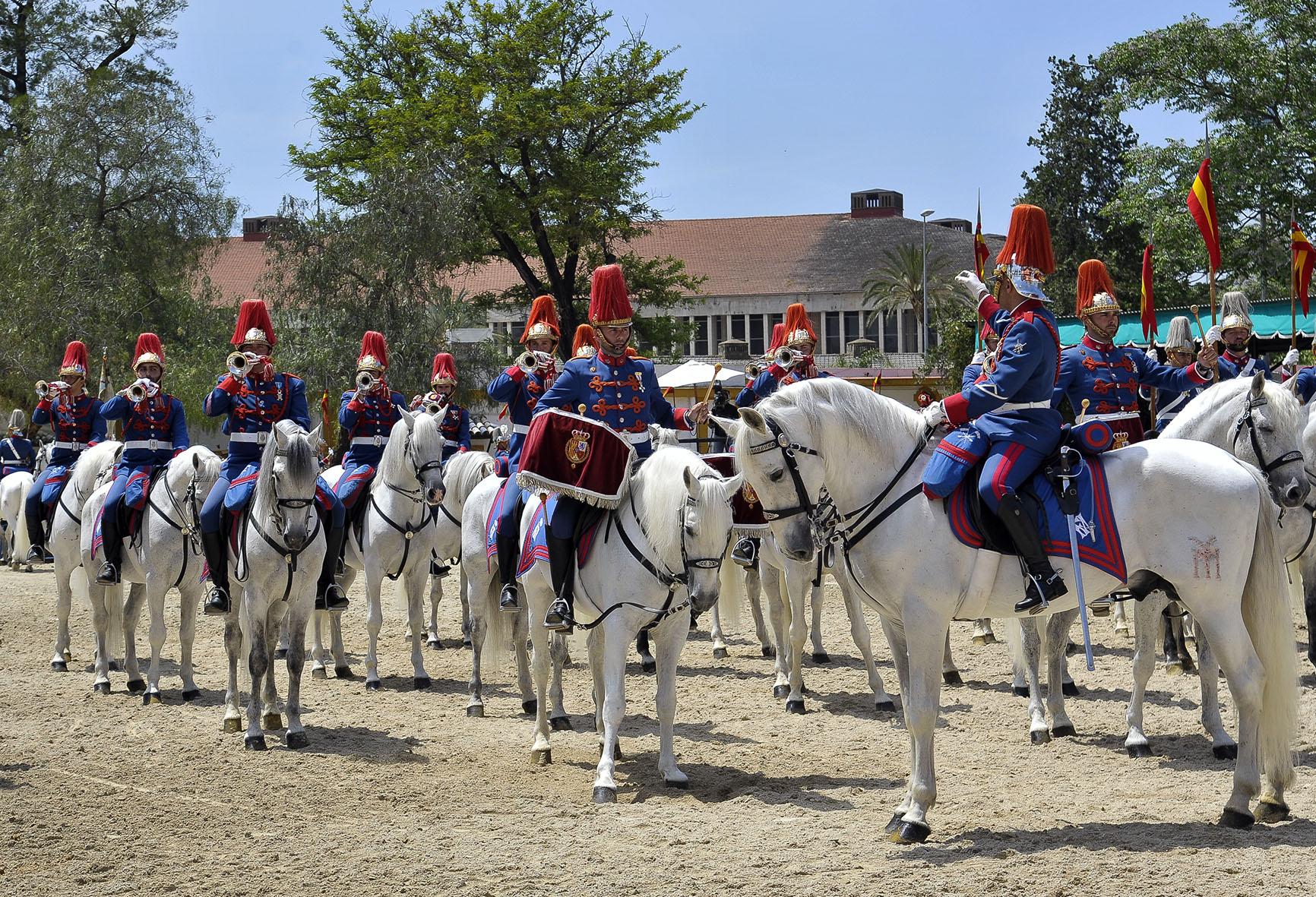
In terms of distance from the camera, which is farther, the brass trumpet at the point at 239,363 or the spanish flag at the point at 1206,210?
the spanish flag at the point at 1206,210

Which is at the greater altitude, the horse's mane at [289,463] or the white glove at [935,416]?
the white glove at [935,416]

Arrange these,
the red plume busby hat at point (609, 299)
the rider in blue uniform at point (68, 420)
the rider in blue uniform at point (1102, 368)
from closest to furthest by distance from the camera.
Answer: the red plume busby hat at point (609, 299) → the rider in blue uniform at point (1102, 368) → the rider in blue uniform at point (68, 420)

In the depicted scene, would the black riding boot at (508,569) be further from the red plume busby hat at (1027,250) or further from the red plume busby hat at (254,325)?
the red plume busby hat at (1027,250)

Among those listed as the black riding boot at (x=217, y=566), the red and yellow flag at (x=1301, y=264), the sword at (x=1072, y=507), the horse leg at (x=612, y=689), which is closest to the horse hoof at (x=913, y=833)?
the sword at (x=1072, y=507)

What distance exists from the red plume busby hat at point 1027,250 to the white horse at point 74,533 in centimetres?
922

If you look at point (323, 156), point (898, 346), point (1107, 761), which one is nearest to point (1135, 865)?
point (1107, 761)

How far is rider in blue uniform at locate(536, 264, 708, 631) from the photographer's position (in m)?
8.77

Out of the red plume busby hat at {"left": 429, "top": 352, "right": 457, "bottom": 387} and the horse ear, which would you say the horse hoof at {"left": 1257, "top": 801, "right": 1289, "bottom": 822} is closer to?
the horse ear

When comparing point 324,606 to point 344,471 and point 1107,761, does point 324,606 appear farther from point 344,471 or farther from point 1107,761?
point 1107,761

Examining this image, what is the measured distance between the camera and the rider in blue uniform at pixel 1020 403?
7172 millimetres

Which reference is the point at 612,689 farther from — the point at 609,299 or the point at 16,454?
the point at 16,454

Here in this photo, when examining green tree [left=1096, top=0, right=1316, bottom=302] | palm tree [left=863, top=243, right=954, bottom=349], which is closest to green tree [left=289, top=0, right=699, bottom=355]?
green tree [left=1096, top=0, right=1316, bottom=302]

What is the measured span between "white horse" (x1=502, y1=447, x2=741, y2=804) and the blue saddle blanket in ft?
4.64

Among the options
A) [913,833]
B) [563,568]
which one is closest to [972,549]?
[913,833]
